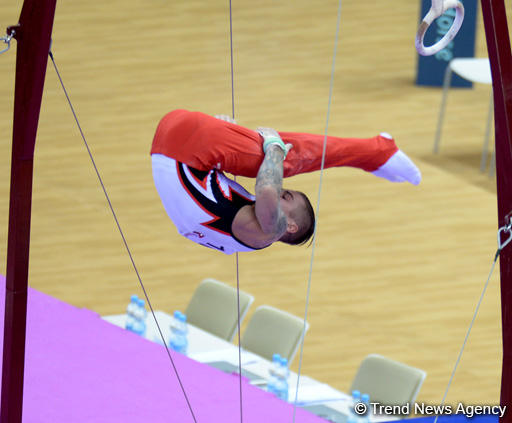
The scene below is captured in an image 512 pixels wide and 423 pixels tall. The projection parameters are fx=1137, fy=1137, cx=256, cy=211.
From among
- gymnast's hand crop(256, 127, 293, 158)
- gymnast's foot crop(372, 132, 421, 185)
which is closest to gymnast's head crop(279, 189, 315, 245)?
gymnast's hand crop(256, 127, 293, 158)

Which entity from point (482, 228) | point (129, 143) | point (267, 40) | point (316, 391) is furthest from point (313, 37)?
point (316, 391)

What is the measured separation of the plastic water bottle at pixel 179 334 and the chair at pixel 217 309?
33 centimetres

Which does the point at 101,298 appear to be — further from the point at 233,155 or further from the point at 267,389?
the point at 233,155

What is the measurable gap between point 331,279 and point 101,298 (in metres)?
1.81

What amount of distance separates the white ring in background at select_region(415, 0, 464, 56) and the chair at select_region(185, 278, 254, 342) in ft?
12.6

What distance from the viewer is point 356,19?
14430mm

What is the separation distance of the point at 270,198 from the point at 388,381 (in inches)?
129

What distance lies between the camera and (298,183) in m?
10.4

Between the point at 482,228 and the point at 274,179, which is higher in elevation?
the point at 274,179

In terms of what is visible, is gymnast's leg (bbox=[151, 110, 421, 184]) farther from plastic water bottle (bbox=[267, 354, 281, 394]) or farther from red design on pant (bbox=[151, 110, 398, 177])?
plastic water bottle (bbox=[267, 354, 281, 394])

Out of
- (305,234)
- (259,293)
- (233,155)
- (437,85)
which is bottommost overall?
(259,293)

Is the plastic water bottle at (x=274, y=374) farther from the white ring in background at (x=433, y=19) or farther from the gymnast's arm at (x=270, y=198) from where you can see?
the white ring in background at (x=433, y=19)

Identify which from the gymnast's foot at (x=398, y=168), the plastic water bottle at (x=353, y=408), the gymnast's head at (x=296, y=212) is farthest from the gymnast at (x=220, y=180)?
the plastic water bottle at (x=353, y=408)

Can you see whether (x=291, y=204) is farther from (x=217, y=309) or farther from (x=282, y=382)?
(x=217, y=309)
